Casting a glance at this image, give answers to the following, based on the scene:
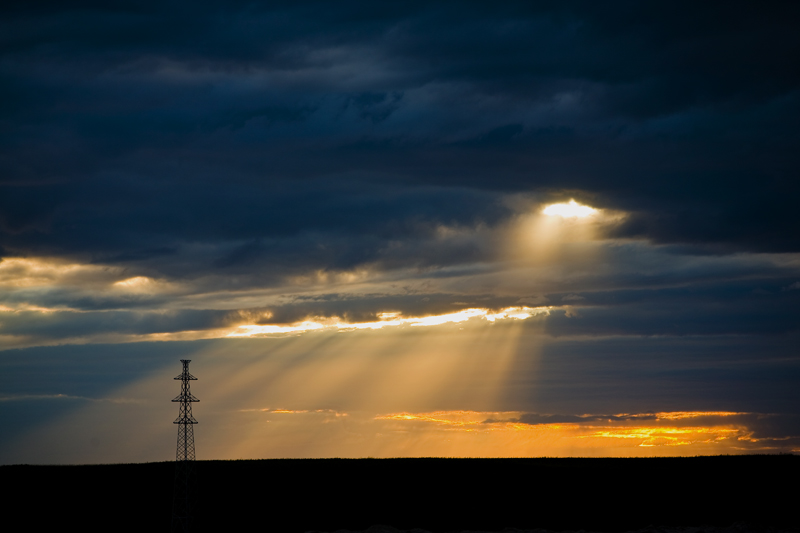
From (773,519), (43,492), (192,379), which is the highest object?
(192,379)

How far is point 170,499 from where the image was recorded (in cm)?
6994

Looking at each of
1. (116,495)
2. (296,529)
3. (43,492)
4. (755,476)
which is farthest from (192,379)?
(755,476)

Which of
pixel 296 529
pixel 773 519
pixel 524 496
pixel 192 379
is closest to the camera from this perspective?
pixel 192 379

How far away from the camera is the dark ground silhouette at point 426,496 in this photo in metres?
60.5

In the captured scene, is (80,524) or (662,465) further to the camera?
(662,465)

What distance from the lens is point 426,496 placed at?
2680 inches

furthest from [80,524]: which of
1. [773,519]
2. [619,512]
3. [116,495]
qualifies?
[773,519]

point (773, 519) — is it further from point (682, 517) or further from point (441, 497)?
point (441, 497)

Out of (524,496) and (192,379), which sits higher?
(192,379)

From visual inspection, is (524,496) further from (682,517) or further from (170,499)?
(170,499)

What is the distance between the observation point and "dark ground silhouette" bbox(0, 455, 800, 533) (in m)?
60.5

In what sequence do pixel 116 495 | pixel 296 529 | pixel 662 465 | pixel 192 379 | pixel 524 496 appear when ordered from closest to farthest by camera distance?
pixel 192 379, pixel 296 529, pixel 524 496, pixel 116 495, pixel 662 465

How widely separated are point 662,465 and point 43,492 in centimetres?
6149

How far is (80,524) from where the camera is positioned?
63.4 meters
